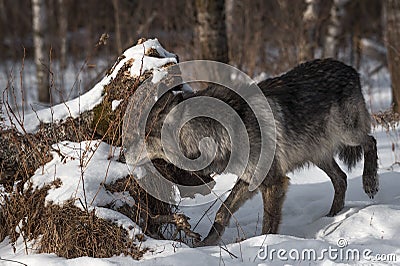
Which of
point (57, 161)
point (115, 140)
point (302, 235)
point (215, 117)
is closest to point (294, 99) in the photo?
point (215, 117)

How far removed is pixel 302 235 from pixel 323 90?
1.17 metres

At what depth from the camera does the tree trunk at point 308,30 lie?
885 centimetres

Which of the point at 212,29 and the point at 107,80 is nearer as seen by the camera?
the point at 107,80

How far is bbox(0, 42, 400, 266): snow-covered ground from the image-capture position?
10.6 feet

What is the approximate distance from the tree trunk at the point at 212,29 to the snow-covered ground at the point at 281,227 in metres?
2.73

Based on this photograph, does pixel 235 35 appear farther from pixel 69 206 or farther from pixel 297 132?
pixel 69 206

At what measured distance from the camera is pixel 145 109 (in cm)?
383

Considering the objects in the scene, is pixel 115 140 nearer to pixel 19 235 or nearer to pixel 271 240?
pixel 19 235

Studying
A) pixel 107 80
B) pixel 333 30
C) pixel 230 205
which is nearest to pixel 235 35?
pixel 333 30

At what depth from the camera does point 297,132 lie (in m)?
4.19

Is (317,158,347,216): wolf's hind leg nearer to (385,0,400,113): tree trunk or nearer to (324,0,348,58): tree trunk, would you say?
(385,0,400,113): tree trunk

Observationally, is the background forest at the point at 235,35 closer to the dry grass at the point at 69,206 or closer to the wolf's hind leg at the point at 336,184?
the wolf's hind leg at the point at 336,184

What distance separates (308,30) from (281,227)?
216 inches

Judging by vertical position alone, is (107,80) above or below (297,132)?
above
